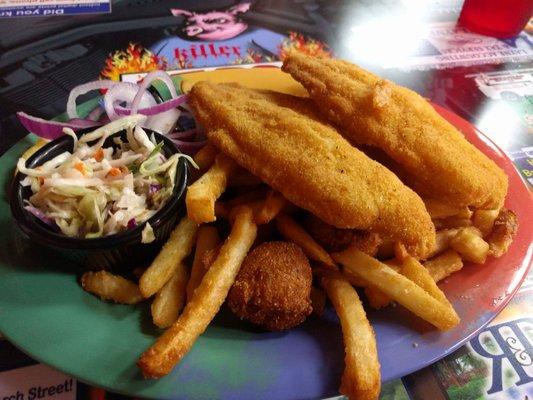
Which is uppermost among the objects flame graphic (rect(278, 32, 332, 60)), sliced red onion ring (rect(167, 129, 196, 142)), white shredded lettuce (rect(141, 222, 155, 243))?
white shredded lettuce (rect(141, 222, 155, 243))

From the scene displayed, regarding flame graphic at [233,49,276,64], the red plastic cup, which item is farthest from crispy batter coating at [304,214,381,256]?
the red plastic cup

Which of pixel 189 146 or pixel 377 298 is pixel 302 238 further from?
pixel 189 146

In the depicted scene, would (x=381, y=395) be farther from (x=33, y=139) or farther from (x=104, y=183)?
(x=33, y=139)

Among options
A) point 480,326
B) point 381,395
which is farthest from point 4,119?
point 480,326

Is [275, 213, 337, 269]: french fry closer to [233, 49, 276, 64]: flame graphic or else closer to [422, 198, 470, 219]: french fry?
[422, 198, 470, 219]: french fry

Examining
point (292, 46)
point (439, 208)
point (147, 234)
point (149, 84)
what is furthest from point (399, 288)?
point (292, 46)

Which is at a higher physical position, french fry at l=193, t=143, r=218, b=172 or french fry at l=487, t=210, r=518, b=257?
french fry at l=193, t=143, r=218, b=172
